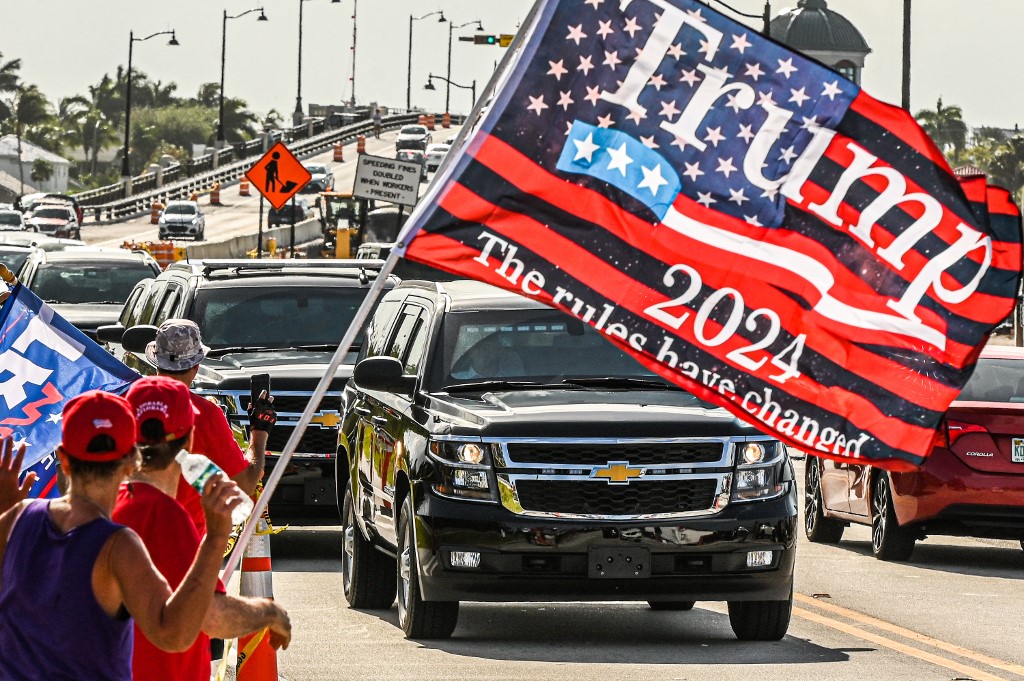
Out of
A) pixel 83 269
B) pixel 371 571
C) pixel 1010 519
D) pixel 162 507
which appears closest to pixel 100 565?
pixel 162 507

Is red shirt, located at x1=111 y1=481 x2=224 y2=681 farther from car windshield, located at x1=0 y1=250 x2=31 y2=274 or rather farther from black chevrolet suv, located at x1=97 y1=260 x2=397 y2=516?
car windshield, located at x1=0 y1=250 x2=31 y2=274

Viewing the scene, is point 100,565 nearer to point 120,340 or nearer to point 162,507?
point 162,507

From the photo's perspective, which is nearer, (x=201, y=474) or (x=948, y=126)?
(x=201, y=474)

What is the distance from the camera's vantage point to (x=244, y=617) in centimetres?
522

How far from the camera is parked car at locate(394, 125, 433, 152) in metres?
108

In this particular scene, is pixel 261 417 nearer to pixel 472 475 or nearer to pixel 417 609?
pixel 472 475

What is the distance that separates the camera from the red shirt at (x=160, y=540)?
5.70m

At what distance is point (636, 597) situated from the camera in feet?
35.1

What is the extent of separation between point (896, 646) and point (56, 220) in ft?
238

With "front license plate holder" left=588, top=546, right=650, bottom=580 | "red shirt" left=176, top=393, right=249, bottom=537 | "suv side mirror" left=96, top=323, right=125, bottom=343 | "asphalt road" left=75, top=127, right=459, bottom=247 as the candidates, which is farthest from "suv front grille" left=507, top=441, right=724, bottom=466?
"asphalt road" left=75, top=127, right=459, bottom=247

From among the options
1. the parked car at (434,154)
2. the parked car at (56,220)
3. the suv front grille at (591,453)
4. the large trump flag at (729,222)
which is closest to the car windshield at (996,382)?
the suv front grille at (591,453)

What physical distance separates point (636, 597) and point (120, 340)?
6998 mm

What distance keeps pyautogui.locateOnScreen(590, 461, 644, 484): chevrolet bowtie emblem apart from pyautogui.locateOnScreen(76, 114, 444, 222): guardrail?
8622cm

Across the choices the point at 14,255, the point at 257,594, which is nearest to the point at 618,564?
the point at 257,594
